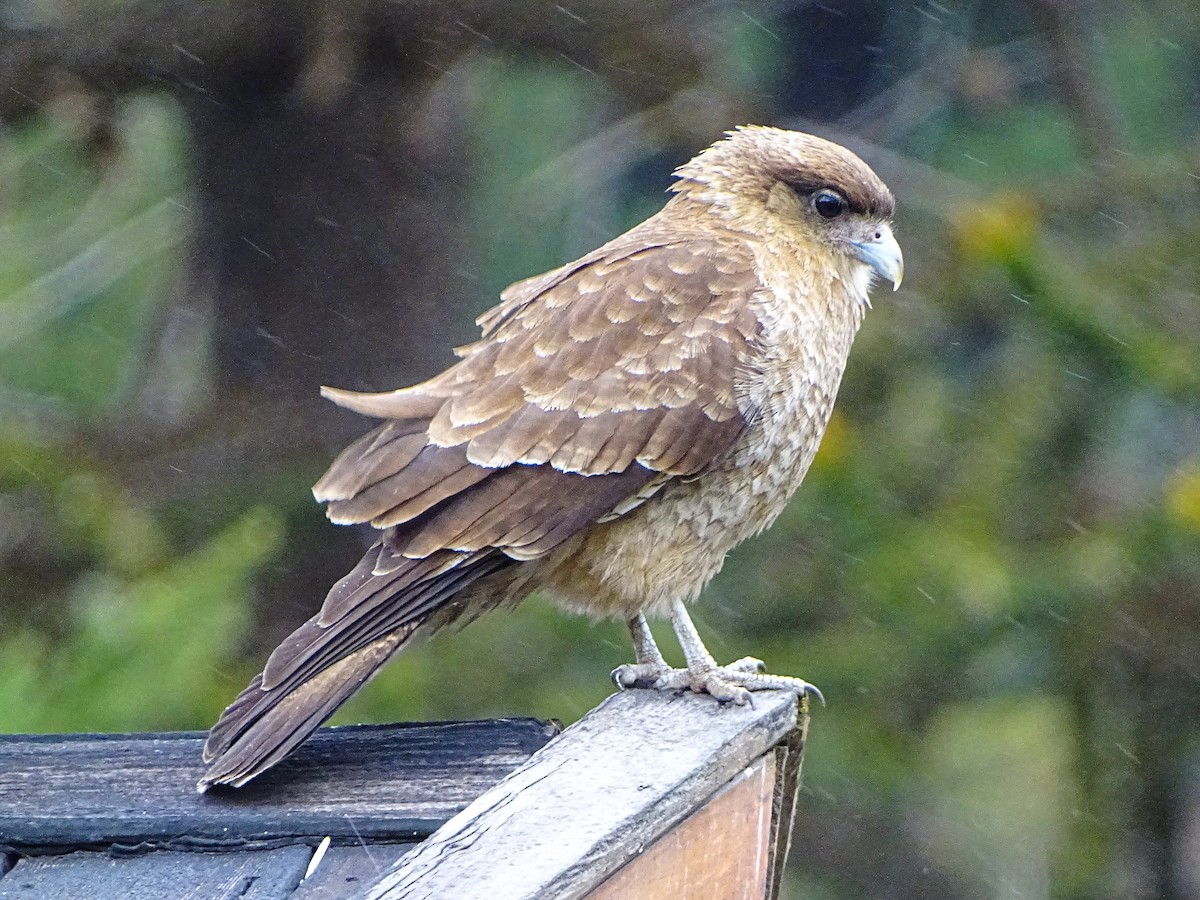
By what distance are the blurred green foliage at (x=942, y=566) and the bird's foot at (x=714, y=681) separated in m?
1.45

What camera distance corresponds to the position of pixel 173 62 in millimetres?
5172

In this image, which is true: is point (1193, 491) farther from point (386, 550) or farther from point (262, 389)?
point (262, 389)

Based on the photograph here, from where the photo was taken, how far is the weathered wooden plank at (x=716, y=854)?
2404 mm

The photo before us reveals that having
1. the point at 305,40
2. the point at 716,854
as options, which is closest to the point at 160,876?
the point at 716,854

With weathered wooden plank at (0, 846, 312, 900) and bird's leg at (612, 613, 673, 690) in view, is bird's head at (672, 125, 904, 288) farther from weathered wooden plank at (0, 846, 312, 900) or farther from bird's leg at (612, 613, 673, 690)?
weathered wooden plank at (0, 846, 312, 900)

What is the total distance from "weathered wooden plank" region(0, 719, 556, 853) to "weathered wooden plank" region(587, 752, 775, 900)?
0.28 metres

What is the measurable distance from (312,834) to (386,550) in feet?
2.19

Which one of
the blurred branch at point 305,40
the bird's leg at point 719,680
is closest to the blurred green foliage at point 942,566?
the blurred branch at point 305,40

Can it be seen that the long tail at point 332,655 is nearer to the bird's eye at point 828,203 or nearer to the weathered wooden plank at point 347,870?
the weathered wooden plank at point 347,870

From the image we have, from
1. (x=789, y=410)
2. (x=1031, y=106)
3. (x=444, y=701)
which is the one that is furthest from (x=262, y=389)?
(x=1031, y=106)

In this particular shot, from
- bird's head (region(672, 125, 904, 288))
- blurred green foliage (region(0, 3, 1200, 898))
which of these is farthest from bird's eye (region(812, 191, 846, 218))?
blurred green foliage (region(0, 3, 1200, 898))

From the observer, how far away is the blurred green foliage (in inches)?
174

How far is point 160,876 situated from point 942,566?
8.49 ft

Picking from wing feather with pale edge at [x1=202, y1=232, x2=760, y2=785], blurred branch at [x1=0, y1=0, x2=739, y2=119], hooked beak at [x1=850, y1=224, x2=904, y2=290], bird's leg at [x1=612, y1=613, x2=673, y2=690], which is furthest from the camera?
blurred branch at [x1=0, y1=0, x2=739, y2=119]
